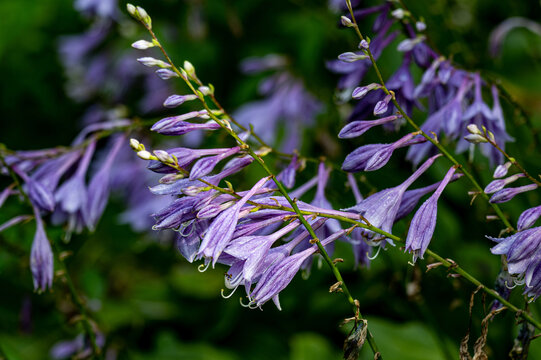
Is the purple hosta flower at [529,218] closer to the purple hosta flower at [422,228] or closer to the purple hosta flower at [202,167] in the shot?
the purple hosta flower at [422,228]

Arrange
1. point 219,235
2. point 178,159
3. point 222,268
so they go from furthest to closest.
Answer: point 222,268, point 178,159, point 219,235

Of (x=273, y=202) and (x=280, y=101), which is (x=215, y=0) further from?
(x=273, y=202)

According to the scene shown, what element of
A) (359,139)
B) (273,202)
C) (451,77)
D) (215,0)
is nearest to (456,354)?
(359,139)

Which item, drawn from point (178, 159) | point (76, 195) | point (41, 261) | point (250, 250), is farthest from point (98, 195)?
point (250, 250)

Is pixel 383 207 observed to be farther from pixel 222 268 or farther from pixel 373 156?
pixel 222 268

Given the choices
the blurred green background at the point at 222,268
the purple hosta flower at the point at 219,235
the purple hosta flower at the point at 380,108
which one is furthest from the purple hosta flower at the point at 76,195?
the purple hosta flower at the point at 380,108

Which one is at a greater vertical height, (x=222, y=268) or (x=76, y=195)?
(x=76, y=195)

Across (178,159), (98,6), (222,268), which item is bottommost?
(222,268)
